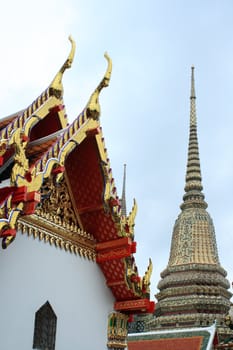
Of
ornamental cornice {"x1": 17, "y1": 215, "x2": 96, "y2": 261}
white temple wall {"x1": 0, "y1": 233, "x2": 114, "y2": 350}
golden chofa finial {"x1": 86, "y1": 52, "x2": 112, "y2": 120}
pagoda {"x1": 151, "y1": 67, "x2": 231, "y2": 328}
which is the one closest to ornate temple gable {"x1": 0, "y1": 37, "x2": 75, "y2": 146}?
golden chofa finial {"x1": 86, "y1": 52, "x2": 112, "y2": 120}

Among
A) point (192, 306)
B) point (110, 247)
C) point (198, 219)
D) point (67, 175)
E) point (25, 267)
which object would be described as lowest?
point (25, 267)

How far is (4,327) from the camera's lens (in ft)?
19.2

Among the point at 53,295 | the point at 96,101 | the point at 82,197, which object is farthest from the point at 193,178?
the point at 53,295

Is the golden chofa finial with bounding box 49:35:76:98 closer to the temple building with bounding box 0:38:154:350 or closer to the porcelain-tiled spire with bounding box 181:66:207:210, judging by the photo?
the temple building with bounding box 0:38:154:350

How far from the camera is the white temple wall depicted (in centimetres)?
601

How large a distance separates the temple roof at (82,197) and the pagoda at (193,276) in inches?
615

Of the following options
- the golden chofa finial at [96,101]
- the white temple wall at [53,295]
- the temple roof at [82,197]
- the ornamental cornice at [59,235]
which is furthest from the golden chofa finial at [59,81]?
the white temple wall at [53,295]

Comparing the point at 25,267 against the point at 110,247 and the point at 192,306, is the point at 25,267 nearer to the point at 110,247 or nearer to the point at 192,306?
the point at 110,247

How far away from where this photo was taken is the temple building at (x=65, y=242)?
6.05 m

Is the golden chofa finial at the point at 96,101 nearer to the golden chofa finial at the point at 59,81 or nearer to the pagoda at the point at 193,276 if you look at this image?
the golden chofa finial at the point at 59,81

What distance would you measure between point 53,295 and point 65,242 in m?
0.68

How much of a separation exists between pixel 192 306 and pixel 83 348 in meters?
17.1

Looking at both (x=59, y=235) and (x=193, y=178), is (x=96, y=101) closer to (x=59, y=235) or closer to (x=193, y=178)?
(x=59, y=235)

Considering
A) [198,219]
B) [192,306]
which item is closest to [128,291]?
[192,306]
